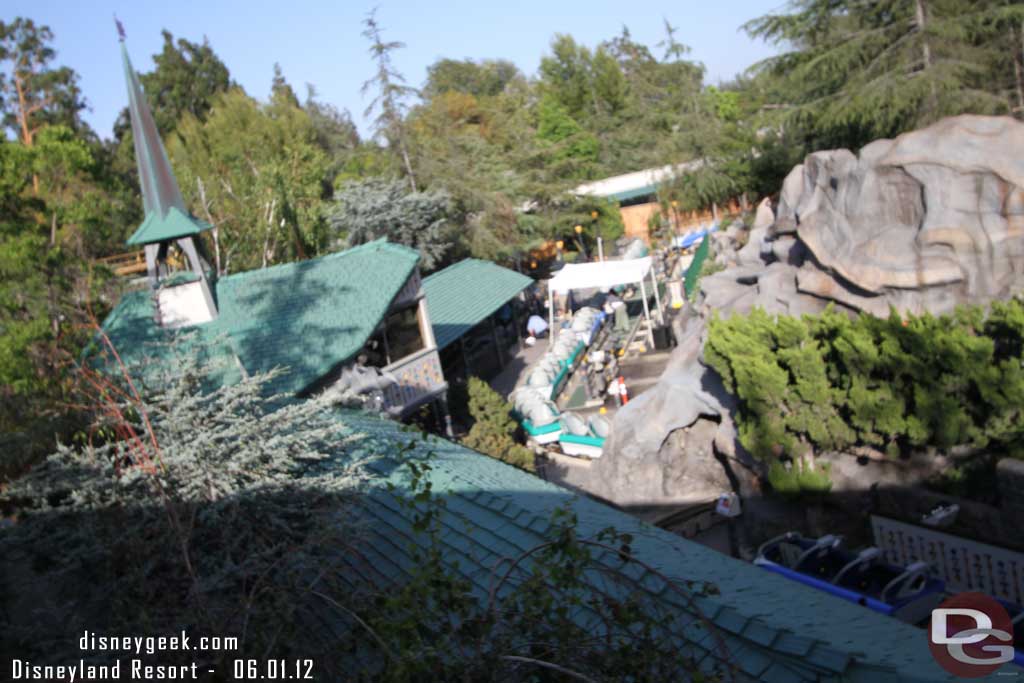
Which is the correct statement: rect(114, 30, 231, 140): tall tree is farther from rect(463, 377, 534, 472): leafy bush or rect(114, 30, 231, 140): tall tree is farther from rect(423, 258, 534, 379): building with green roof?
rect(463, 377, 534, 472): leafy bush

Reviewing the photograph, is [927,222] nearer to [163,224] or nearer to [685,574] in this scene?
[685,574]

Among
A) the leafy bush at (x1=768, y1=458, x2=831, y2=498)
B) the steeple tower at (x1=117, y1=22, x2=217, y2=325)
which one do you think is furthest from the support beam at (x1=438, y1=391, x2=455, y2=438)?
the leafy bush at (x1=768, y1=458, x2=831, y2=498)

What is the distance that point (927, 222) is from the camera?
1241 cm

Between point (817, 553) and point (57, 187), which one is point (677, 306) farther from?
point (57, 187)

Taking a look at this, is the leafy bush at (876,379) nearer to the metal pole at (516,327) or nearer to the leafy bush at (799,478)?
the leafy bush at (799,478)

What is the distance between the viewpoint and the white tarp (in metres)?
20.7

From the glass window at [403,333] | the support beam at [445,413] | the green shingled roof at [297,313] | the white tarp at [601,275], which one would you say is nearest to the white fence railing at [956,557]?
the green shingled roof at [297,313]

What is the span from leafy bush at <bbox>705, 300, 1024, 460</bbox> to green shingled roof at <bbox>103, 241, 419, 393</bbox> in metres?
5.44

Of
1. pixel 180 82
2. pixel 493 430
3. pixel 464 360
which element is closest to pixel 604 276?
pixel 464 360

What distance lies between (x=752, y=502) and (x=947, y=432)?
3.22 metres

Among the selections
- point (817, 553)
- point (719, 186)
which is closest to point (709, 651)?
point (817, 553)

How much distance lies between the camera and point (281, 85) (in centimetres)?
5744

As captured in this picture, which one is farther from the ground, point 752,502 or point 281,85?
point 281,85

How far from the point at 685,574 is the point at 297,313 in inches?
342
